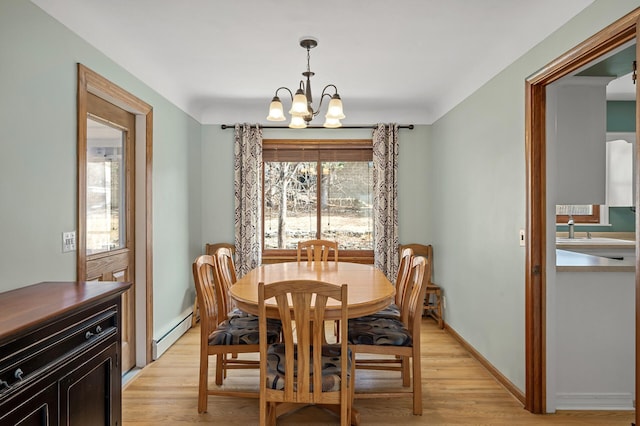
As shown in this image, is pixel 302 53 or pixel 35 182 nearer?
pixel 35 182

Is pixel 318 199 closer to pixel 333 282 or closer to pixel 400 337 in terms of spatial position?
pixel 333 282

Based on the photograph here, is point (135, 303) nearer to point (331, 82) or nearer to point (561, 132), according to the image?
point (331, 82)

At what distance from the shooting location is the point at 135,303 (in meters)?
3.43

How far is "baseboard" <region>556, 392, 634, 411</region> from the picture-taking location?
2.66 metres

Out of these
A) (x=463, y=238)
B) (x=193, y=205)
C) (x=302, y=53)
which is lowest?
(x=463, y=238)

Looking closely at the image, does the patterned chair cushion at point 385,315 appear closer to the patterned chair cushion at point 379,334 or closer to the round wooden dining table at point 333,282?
the patterned chair cushion at point 379,334

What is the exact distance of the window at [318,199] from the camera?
519cm

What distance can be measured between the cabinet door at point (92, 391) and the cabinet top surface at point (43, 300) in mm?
246

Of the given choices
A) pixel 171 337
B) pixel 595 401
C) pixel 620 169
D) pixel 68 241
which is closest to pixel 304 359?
pixel 68 241

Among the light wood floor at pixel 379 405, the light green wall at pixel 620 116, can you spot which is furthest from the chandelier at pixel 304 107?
the light green wall at pixel 620 116

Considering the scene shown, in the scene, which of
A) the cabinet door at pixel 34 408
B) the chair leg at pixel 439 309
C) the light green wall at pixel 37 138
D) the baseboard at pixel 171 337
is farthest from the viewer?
the chair leg at pixel 439 309

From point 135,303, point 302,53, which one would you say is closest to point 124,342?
point 135,303

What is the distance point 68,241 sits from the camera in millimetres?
2332

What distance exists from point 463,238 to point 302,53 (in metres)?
2.27
